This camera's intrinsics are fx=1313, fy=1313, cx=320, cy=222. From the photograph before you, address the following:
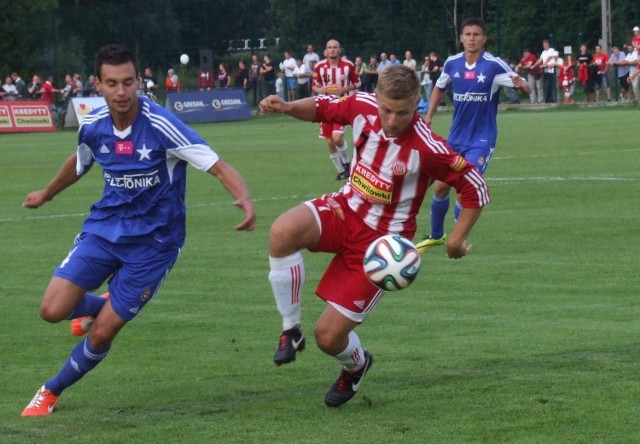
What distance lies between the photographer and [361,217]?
689 centimetres

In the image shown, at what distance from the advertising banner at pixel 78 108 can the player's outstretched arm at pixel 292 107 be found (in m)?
32.0

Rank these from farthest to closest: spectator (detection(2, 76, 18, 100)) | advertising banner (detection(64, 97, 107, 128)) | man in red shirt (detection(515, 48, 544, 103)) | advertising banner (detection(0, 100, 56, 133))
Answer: spectator (detection(2, 76, 18, 100))
man in red shirt (detection(515, 48, 544, 103))
advertising banner (detection(0, 100, 56, 133))
advertising banner (detection(64, 97, 107, 128))

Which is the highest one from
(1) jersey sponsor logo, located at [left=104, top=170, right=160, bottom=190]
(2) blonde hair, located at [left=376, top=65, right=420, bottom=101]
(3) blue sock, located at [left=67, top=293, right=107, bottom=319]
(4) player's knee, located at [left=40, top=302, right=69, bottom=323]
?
(2) blonde hair, located at [left=376, top=65, right=420, bottom=101]

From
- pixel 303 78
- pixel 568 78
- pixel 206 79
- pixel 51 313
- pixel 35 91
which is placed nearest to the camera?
pixel 51 313

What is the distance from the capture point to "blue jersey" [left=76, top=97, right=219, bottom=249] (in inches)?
267

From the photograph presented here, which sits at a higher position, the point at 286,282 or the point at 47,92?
the point at 286,282

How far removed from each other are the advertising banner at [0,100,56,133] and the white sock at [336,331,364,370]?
3410 centimetres

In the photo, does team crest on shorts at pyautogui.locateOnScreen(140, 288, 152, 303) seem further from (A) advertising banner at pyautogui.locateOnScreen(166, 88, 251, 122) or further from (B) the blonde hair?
(A) advertising banner at pyautogui.locateOnScreen(166, 88, 251, 122)

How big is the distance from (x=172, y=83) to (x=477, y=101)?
34.4 meters

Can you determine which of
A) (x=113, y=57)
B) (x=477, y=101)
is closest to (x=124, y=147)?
(x=113, y=57)

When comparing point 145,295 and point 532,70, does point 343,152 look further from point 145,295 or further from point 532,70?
point 532,70

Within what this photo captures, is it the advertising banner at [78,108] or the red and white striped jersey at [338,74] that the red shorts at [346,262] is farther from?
the advertising banner at [78,108]

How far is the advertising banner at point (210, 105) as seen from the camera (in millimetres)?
40531

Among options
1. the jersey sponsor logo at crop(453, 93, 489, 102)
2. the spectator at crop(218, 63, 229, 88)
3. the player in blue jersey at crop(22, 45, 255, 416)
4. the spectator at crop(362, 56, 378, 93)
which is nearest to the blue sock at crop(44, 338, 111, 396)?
the player in blue jersey at crop(22, 45, 255, 416)
